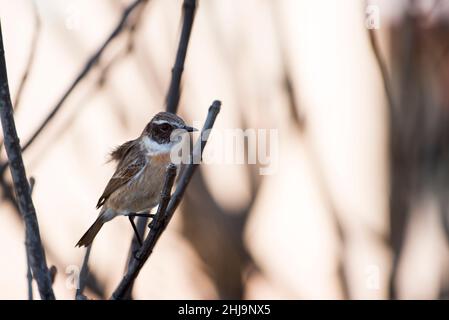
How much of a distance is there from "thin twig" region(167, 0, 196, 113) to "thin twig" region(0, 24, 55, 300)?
0.76 meters

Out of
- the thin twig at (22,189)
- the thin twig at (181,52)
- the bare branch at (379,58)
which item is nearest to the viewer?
the thin twig at (22,189)

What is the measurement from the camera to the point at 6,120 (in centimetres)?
A: 268

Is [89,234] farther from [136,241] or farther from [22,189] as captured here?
[22,189]

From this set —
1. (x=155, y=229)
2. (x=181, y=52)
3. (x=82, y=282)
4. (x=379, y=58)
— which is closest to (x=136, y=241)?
(x=82, y=282)

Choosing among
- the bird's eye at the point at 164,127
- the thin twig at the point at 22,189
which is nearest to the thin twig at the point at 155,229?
the thin twig at the point at 22,189

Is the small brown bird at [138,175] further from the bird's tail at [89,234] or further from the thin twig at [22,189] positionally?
the thin twig at [22,189]

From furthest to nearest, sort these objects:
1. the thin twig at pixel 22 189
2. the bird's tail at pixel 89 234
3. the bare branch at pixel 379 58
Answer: the bird's tail at pixel 89 234 → the bare branch at pixel 379 58 → the thin twig at pixel 22 189

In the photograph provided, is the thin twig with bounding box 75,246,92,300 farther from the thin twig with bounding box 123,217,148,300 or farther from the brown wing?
the brown wing

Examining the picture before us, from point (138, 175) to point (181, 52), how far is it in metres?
1.29

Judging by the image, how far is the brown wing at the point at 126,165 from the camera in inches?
171

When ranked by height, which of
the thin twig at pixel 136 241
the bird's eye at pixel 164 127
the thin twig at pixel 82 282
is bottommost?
the thin twig at pixel 82 282

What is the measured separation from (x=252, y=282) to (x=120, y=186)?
1.35 metres

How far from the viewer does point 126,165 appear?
4.44 m

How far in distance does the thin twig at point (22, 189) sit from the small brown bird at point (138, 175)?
1324 millimetres
